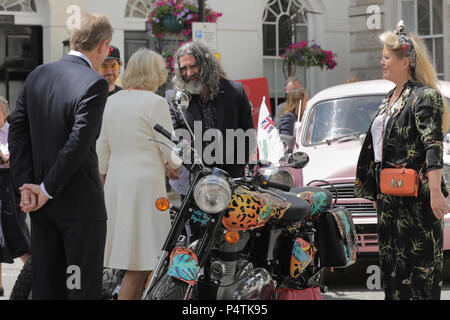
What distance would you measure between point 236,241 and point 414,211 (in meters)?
1.14

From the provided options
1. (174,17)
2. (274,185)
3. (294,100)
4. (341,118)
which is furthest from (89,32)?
(174,17)

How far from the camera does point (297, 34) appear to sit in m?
17.5

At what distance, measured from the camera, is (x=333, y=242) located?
519 cm

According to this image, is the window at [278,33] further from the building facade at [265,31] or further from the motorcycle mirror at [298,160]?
the motorcycle mirror at [298,160]

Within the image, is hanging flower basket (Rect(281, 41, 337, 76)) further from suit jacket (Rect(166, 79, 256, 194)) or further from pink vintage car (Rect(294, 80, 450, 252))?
suit jacket (Rect(166, 79, 256, 194))

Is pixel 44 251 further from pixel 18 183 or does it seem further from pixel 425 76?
pixel 425 76

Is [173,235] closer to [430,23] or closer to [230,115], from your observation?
[230,115]

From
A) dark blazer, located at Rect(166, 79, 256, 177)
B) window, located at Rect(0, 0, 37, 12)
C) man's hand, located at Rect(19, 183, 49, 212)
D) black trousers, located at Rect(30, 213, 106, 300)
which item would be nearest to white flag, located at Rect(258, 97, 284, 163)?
dark blazer, located at Rect(166, 79, 256, 177)

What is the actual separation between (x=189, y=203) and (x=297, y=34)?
44.4 ft

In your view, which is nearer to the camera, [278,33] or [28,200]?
[28,200]

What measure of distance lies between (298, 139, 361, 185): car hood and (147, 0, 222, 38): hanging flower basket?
705 centimetres

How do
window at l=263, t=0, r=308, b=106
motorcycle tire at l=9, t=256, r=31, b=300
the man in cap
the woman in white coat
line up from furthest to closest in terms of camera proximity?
window at l=263, t=0, r=308, b=106, the man in cap, the woman in white coat, motorcycle tire at l=9, t=256, r=31, b=300

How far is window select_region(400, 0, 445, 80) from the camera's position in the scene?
16.5m

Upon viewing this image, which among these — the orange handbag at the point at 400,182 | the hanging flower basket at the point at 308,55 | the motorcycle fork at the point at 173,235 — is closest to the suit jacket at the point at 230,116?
the orange handbag at the point at 400,182
